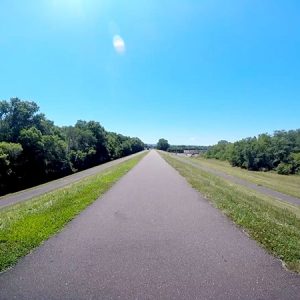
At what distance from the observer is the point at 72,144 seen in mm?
70688

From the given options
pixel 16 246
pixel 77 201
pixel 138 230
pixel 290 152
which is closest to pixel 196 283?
pixel 138 230

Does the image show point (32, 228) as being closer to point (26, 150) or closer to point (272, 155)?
point (26, 150)

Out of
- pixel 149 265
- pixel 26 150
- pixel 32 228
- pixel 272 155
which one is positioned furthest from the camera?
pixel 272 155

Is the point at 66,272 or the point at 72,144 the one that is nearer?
the point at 66,272

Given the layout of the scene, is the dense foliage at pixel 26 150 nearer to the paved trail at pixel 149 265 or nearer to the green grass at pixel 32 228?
the green grass at pixel 32 228

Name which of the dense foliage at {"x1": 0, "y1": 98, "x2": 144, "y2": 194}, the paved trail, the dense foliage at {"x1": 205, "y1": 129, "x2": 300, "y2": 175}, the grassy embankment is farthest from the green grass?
the dense foliage at {"x1": 205, "y1": 129, "x2": 300, "y2": 175}

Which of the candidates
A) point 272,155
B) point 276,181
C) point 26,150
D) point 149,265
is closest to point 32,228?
point 149,265

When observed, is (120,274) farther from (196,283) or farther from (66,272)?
(196,283)

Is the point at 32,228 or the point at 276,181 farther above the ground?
the point at 32,228

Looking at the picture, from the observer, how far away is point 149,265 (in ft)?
19.0

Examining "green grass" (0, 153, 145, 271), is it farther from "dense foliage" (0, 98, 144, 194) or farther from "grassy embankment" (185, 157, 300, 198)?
"dense foliage" (0, 98, 144, 194)

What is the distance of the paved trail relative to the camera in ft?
15.6

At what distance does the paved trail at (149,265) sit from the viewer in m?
4.75

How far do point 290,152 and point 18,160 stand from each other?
62.6 meters
